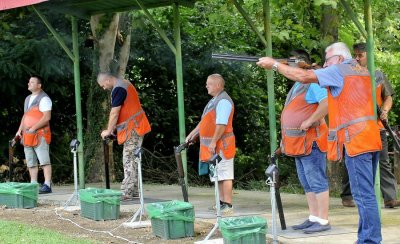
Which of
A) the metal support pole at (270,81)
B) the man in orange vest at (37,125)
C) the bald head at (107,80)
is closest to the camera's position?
the metal support pole at (270,81)

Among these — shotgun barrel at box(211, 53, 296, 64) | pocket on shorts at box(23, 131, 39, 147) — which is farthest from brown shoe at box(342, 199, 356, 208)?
pocket on shorts at box(23, 131, 39, 147)

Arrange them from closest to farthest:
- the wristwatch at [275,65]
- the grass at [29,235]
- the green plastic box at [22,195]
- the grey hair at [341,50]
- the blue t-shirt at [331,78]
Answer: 1. the blue t-shirt at [331,78]
2. the wristwatch at [275,65]
3. the grey hair at [341,50]
4. the grass at [29,235]
5. the green plastic box at [22,195]

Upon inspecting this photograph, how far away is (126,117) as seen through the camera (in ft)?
31.3

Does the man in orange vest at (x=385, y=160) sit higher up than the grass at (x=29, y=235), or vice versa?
the man in orange vest at (x=385, y=160)

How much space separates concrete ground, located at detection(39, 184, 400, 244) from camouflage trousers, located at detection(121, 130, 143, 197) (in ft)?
0.63

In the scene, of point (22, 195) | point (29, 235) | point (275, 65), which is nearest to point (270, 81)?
point (275, 65)

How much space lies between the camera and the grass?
286 inches

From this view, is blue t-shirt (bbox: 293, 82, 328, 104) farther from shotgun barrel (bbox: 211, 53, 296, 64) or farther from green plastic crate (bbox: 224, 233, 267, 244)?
green plastic crate (bbox: 224, 233, 267, 244)

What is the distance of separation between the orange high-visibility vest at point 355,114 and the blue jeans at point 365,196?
0.09 meters

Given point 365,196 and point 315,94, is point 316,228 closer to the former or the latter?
point 365,196

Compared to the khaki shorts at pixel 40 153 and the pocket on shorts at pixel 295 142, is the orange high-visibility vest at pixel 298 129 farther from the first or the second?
the khaki shorts at pixel 40 153

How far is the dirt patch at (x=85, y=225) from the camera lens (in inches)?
293

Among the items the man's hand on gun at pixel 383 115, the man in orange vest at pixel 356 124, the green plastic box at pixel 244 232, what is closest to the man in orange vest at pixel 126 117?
the man's hand on gun at pixel 383 115

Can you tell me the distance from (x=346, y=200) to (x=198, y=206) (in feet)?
6.05
